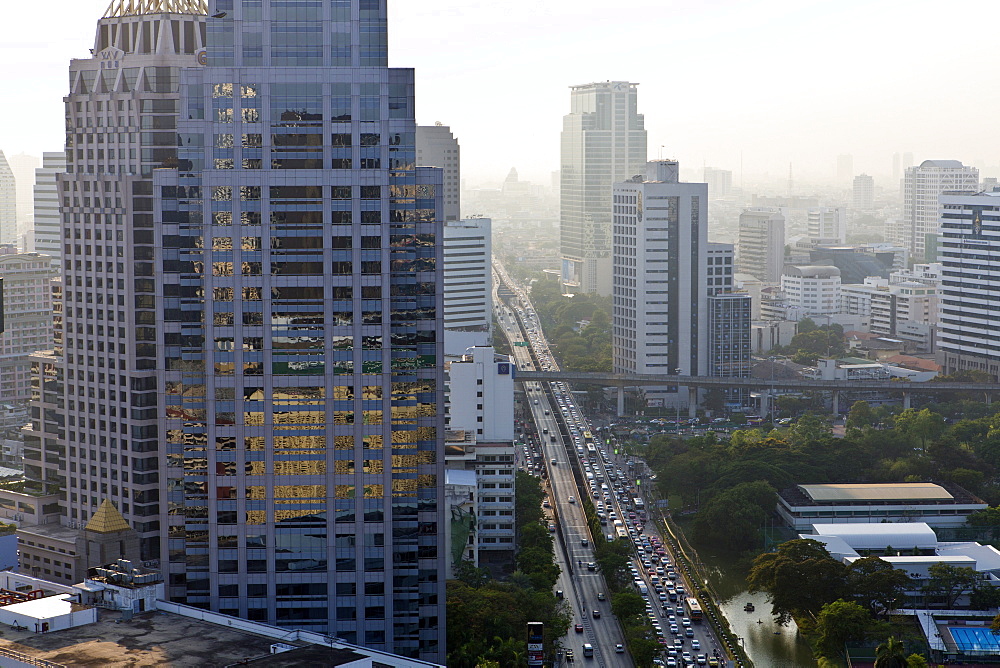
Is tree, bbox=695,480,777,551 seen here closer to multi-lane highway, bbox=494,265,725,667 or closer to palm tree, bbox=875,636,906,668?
multi-lane highway, bbox=494,265,725,667

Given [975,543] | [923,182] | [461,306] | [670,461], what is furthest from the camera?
[923,182]

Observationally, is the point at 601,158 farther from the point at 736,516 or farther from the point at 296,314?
the point at 296,314

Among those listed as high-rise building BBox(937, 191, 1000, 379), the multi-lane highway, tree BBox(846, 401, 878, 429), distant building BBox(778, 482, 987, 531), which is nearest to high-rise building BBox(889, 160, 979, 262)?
high-rise building BBox(937, 191, 1000, 379)

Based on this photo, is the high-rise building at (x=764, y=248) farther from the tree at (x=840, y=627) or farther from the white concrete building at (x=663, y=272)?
the tree at (x=840, y=627)

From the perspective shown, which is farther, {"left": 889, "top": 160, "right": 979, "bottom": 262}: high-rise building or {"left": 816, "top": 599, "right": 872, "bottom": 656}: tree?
{"left": 889, "top": 160, "right": 979, "bottom": 262}: high-rise building

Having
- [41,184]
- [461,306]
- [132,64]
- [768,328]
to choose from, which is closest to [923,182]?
[768,328]

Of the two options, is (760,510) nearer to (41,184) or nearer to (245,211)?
(245,211)
